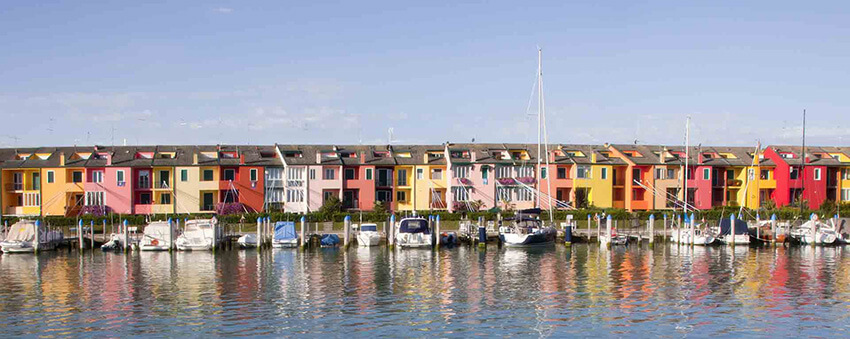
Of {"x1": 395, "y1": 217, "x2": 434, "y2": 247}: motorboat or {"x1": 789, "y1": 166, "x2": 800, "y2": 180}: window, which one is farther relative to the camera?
{"x1": 789, "y1": 166, "x2": 800, "y2": 180}: window

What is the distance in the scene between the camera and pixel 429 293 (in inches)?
1852

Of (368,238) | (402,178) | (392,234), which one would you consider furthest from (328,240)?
(402,178)

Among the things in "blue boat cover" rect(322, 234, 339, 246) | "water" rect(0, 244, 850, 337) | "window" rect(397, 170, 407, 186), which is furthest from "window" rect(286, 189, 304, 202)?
"water" rect(0, 244, 850, 337)

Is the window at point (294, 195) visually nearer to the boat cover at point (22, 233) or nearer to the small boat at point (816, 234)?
the boat cover at point (22, 233)

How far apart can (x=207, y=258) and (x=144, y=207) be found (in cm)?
3212

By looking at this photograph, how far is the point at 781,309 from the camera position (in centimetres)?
4194

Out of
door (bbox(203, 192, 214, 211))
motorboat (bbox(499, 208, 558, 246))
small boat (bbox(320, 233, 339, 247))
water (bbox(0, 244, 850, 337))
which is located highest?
door (bbox(203, 192, 214, 211))

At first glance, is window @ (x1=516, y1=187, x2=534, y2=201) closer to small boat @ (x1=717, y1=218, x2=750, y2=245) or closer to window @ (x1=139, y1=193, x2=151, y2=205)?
small boat @ (x1=717, y1=218, x2=750, y2=245)

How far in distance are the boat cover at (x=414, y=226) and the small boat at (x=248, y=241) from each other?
12.6 m

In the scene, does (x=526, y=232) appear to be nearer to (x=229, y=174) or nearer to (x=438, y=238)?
(x=438, y=238)

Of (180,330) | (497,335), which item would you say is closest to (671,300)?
(497,335)

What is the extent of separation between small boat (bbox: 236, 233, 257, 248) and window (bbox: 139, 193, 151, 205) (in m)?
27.6

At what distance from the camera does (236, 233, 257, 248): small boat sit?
232ft

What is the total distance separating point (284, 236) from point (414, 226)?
11.2 meters
